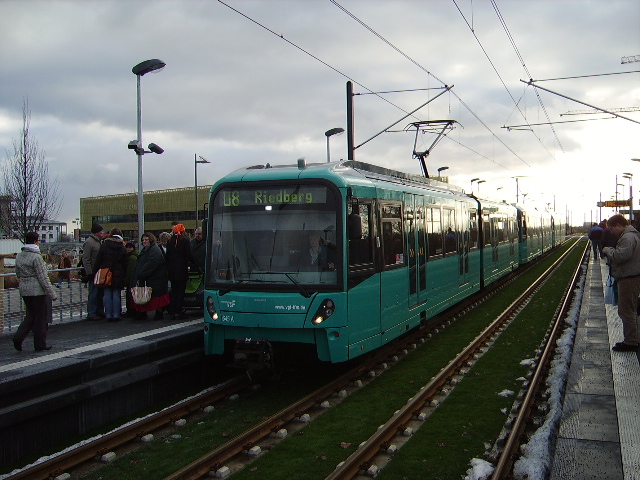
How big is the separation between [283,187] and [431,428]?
3661 mm

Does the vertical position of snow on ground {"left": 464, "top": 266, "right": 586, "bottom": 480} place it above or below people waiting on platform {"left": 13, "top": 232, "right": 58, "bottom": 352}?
below

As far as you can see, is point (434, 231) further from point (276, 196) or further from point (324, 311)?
point (324, 311)

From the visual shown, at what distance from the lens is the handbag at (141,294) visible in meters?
11.5

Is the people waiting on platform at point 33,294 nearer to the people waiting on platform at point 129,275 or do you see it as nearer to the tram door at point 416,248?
the people waiting on platform at point 129,275

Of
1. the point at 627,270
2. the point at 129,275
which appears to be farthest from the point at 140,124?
the point at 627,270

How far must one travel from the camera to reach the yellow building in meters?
80.6

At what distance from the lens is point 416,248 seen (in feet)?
39.2

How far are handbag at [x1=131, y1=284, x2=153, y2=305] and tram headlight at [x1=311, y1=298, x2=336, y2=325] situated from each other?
418cm

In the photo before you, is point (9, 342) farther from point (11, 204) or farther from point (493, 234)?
point (11, 204)

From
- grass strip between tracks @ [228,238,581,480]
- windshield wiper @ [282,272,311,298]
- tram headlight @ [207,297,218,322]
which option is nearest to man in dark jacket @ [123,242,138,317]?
tram headlight @ [207,297,218,322]

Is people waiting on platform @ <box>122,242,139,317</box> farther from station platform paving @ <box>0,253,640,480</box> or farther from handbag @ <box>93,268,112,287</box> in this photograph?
handbag @ <box>93,268,112,287</box>

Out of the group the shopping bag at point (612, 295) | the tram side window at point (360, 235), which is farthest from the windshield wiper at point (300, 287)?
the shopping bag at point (612, 295)

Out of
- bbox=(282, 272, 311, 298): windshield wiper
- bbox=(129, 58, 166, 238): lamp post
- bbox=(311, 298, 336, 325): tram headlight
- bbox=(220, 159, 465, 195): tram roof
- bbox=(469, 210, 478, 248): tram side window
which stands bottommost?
bbox=(311, 298, 336, 325): tram headlight

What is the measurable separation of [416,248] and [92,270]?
5.79 meters
